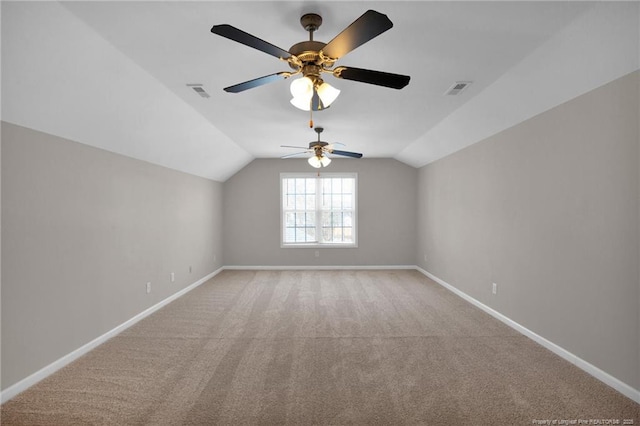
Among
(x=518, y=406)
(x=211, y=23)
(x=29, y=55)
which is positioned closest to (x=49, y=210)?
(x=29, y=55)

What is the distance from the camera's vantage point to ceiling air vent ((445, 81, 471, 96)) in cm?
315

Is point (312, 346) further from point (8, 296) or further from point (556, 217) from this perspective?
point (556, 217)

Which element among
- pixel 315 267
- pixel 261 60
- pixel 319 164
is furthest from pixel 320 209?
pixel 261 60

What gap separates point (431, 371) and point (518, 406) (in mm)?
639

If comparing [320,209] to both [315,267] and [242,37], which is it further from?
[242,37]

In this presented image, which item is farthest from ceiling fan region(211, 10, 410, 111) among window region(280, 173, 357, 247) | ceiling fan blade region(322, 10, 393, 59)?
window region(280, 173, 357, 247)

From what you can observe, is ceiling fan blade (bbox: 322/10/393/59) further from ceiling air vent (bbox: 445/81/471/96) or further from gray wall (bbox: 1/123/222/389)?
gray wall (bbox: 1/123/222/389)

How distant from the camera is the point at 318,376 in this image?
102 inches

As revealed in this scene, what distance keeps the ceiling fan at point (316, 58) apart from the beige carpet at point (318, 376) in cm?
207

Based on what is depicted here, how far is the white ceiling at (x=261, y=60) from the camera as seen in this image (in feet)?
6.54

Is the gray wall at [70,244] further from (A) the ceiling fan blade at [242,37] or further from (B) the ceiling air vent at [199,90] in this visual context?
(A) the ceiling fan blade at [242,37]

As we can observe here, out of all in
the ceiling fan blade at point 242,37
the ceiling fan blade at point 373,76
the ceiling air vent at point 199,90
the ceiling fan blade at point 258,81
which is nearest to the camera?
the ceiling fan blade at point 242,37

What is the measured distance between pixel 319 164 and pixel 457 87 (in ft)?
7.24

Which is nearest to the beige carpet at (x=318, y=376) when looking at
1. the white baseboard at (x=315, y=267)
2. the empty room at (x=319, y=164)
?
the empty room at (x=319, y=164)
